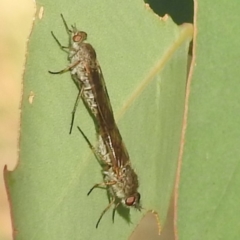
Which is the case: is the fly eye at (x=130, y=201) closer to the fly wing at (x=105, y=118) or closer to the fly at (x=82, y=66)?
the fly wing at (x=105, y=118)

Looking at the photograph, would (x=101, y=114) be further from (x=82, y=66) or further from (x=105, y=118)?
(x=82, y=66)

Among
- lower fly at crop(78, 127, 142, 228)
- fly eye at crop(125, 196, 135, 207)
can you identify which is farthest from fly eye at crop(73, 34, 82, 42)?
fly eye at crop(125, 196, 135, 207)

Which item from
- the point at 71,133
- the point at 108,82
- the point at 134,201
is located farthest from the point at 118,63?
the point at 134,201

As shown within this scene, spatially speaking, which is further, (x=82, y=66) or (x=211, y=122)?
(x=82, y=66)

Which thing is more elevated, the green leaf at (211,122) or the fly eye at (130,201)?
the green leaf at (211,122)

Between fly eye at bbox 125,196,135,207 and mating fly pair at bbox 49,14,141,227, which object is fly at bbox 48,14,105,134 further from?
fly eye at bbox 125,196,135,207

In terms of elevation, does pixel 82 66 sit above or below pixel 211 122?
above

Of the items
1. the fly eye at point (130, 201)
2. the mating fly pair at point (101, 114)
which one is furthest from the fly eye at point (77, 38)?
the fly eye at point (130, 201)

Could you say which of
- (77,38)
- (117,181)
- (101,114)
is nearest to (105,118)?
(101,114)
